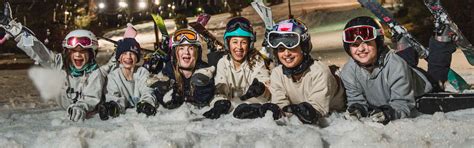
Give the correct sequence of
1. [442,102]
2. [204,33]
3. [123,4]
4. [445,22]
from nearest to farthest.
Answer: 1. [442,102]
2. [445,22]
3. [204,33]
4. [123,4]

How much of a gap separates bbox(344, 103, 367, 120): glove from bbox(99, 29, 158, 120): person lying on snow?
216 centimetres

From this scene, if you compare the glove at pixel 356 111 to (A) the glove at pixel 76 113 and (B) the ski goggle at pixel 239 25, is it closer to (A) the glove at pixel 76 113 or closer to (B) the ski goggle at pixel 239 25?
(B) the ski goggle at pixel 239 25

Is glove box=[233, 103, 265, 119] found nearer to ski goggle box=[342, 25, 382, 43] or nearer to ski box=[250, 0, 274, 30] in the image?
ski goggle box=[342, 25, 382, 43]

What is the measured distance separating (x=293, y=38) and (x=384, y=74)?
35.0 inches

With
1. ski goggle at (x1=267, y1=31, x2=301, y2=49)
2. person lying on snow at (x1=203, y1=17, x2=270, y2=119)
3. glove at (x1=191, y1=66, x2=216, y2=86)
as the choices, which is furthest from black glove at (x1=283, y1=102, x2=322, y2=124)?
glove at (x1=191, y1=66, x2=216, y2=86)

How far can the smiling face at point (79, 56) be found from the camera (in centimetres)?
588

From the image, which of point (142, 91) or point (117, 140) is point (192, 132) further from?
point (142, 91)

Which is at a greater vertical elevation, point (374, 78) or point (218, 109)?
point (374, 78)

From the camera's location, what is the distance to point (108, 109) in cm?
542

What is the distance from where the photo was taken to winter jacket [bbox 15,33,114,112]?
5.73m

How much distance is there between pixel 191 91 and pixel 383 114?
7.69 feet

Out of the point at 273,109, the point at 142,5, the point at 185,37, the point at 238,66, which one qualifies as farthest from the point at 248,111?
the point at 142,5

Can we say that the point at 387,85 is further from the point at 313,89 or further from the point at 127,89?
the point at 127,89

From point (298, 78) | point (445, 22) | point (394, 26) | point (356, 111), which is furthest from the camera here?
point (394, 26)
